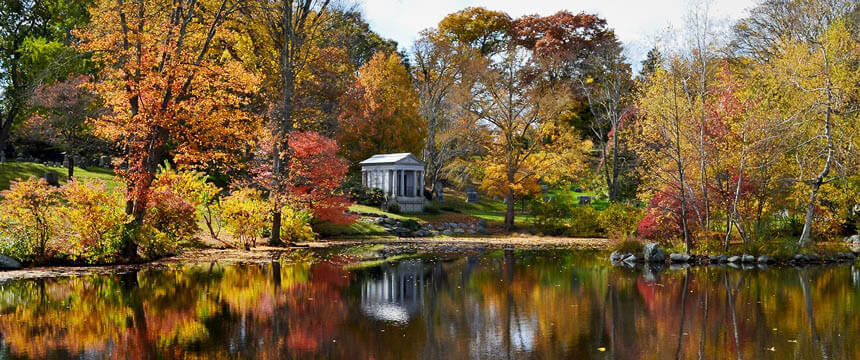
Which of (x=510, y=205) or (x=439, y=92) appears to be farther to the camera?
(x=439, y=92)

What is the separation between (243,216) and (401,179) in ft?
44.4

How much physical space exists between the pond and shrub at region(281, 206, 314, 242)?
7425mm

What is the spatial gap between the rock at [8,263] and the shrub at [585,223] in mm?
21980

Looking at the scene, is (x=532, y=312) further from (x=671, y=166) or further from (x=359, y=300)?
(x=671, y=166)

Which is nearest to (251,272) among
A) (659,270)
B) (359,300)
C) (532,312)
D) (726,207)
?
(359,300)

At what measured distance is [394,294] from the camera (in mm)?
12109

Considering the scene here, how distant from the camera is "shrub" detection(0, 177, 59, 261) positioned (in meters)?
14.5

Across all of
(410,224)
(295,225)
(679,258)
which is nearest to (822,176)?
(679,258)

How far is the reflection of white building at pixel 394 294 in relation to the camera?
10133 millimetres

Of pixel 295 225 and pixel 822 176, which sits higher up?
→ pixel 822 176

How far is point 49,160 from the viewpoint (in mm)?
40375

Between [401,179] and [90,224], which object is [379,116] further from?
[90,224]

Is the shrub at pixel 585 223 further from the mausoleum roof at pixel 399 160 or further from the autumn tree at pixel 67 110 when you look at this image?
the autumn tree at pixel 67 110

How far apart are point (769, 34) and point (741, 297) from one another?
24.6 metres
